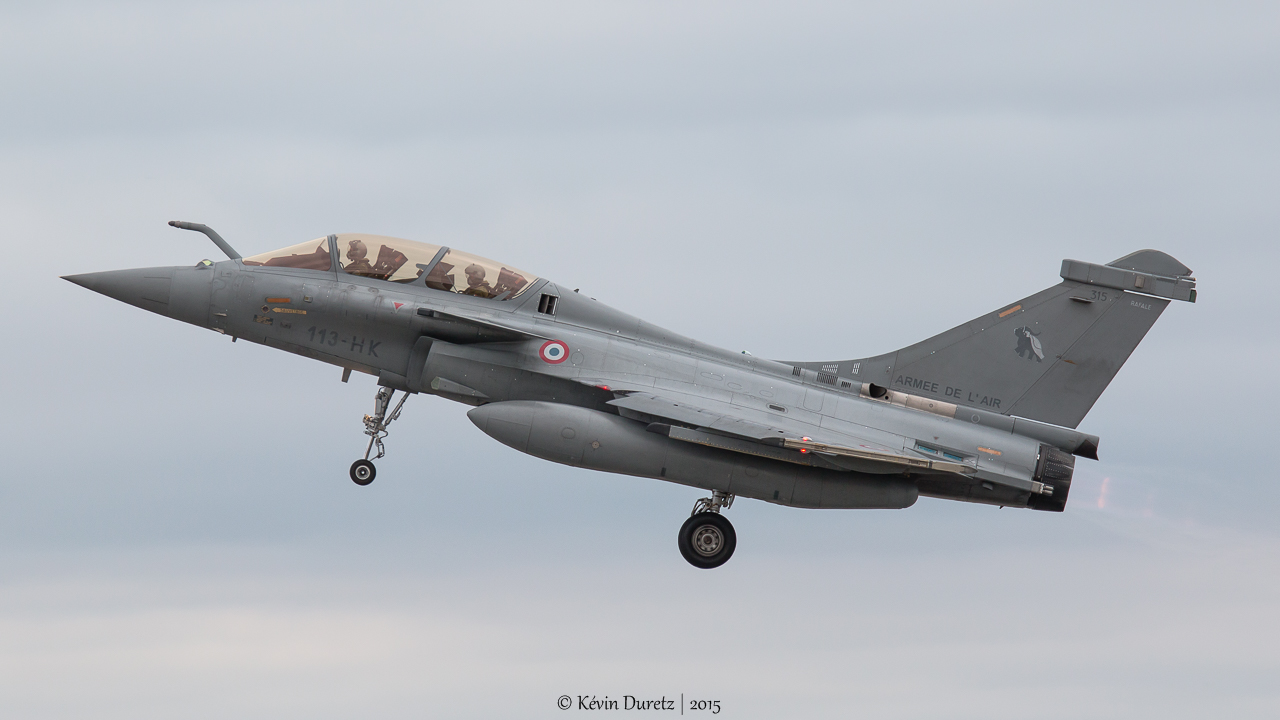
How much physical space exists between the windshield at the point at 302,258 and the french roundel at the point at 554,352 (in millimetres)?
3310

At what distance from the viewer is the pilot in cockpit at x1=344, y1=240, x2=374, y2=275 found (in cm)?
1794

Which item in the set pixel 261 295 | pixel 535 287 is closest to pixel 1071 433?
pixel 535 287

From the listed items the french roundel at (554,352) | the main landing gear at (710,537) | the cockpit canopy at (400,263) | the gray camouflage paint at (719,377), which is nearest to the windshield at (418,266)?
the cockpit canopy at (400,263)

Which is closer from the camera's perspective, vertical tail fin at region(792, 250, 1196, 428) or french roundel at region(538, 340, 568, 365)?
french roundel at region(538, 340, 568, 365)

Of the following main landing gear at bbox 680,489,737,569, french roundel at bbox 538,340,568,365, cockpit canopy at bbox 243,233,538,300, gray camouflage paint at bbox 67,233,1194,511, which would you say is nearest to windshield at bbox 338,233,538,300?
cockpit canopy at bbox 243,233,538,300

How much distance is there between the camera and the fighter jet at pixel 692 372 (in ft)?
56.2

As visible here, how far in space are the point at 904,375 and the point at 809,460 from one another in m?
2.64

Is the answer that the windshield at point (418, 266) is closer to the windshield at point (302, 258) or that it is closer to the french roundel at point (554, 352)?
the windshield at point (302, 258)

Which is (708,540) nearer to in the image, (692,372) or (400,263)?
(692,372)

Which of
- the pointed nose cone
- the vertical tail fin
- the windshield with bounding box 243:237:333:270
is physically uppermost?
the vertical tail fin

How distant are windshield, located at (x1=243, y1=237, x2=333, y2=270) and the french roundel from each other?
10.9 feet

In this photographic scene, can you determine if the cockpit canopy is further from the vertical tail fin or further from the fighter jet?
the vertical tail fin

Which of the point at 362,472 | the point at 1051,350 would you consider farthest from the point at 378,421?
the point at 1051,350

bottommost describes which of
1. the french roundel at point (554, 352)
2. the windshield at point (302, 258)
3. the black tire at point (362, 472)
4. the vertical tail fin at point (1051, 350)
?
the black tire at point (362, 472)
